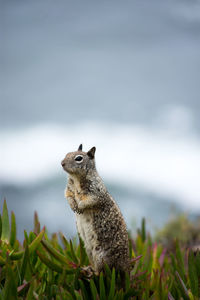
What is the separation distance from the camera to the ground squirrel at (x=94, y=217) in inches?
136

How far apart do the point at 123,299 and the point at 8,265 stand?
1087mm

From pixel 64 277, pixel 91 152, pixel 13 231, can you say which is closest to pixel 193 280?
pixel 64 277

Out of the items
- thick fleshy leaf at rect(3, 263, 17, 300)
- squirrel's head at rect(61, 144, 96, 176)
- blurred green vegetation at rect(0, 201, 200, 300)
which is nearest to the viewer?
thick fleshy leaf at rect(3, 263, 17, 300)

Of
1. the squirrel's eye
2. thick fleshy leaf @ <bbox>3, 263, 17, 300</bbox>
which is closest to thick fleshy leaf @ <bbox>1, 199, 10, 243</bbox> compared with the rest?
the squirrel's eye

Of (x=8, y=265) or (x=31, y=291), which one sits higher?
(x=8, y=265)

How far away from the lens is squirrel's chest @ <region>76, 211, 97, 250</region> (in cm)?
348

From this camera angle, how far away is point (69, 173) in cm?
352

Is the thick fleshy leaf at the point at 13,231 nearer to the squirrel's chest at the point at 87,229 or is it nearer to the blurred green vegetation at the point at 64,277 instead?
the blurred green vegetation at the point at 64,277

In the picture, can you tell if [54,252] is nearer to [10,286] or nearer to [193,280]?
[10,286]

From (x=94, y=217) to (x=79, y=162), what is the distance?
0.50 meters

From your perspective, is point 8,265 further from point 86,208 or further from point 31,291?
point 86,208

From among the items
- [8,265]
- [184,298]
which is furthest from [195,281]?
[8,265]

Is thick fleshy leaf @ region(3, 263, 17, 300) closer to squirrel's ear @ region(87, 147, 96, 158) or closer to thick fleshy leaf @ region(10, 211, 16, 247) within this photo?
thick fleshy leaf @ region(10, 211, 16, 247)

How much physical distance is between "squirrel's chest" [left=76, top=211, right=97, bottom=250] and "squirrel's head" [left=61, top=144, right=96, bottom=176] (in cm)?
37
